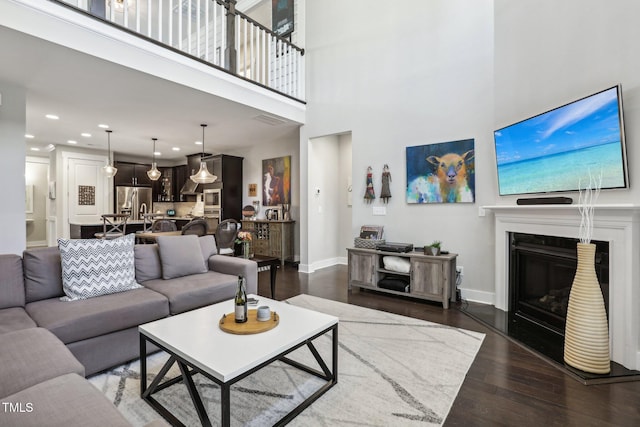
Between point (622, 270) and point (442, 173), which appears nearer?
point (622, 270)

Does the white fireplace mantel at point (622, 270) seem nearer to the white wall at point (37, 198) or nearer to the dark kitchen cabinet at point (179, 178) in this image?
the dark kitchen cabinet at point (179, 178)

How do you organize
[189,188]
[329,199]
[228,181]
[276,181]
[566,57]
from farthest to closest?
[189,188]
[228,181]
[276,181]
[329,199]
[566,57]

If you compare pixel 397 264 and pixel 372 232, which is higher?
pixel 372 232

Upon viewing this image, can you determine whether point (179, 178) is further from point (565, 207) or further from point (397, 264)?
point (565, 207)

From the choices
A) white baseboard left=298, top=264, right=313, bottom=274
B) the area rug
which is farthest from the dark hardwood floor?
white baseboard left=298, top=264, right=313, bottom=274

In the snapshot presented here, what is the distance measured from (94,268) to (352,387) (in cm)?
214

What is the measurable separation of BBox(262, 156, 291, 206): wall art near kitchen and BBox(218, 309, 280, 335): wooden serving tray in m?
4.72

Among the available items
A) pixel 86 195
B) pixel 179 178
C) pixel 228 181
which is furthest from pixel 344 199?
pixel 86 195

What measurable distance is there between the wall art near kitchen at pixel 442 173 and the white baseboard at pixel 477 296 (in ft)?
3.70

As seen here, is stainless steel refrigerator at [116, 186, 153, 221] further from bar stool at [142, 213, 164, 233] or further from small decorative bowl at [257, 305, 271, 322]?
small decorative bowl at [257, 305, 271, 322]

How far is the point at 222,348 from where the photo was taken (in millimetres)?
1562

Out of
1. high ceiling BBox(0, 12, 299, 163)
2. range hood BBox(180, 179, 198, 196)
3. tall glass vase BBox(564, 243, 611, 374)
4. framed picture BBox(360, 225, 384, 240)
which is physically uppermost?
high ceiling BBox(0, 12, 299, 163)

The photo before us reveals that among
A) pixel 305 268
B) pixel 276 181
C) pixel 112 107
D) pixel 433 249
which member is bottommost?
pixel 305 268

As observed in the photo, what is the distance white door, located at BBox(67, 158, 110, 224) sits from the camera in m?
7.56
